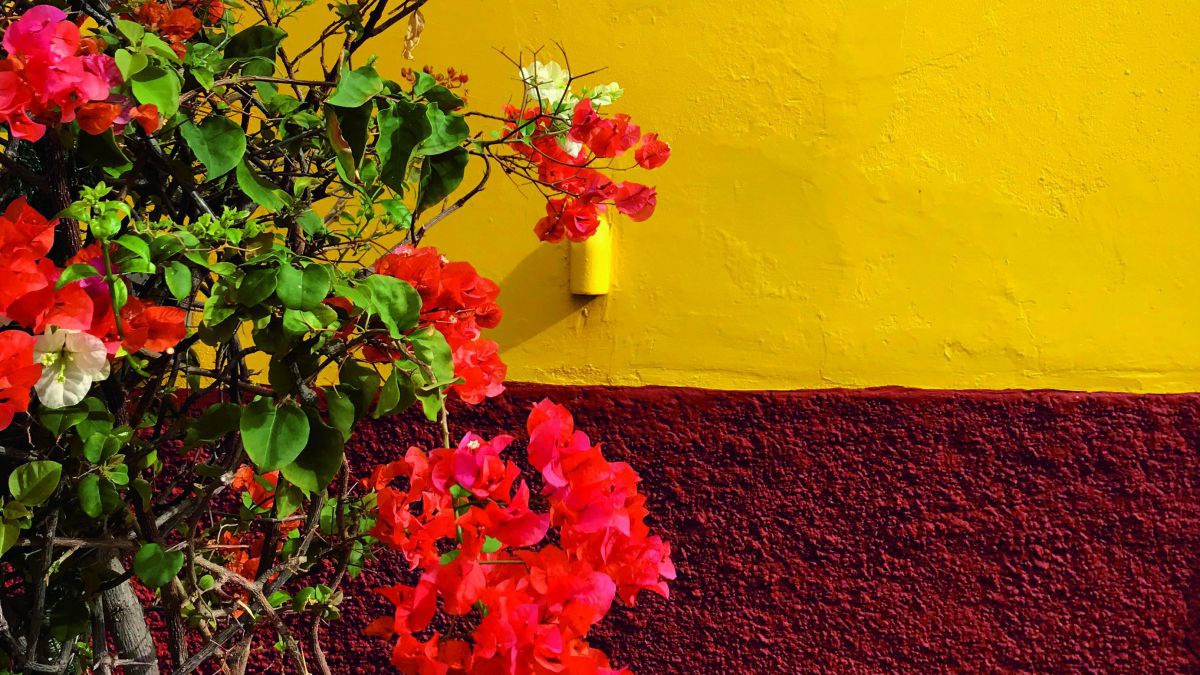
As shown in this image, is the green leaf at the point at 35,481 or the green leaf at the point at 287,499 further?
the green leaf at the point at 287,499

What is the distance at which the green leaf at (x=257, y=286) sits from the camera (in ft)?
3.02

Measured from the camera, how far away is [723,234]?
2123 millimetres

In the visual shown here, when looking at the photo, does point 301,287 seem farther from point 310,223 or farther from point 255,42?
point 255,42

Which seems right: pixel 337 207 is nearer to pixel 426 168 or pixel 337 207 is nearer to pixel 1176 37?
pixel 426 168

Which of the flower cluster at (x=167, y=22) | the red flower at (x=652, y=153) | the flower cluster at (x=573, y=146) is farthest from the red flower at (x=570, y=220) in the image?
the flower cluster at (x=167, y=22)

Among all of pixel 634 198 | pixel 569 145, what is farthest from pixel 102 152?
pixel 634 198

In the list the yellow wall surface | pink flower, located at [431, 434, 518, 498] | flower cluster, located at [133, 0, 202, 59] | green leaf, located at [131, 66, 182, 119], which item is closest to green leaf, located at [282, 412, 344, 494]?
pink flower, located at [431, 434, 518, 498]

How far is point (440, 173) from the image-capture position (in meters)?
1.14

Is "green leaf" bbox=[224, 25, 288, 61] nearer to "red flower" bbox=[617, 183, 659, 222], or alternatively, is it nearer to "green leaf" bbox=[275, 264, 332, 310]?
"green leaf" bbox=[275, 264, 332, 310]

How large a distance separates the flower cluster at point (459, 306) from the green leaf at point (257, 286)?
0.15 m

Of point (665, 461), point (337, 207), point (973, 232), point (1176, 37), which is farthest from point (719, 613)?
point (1176, 37)

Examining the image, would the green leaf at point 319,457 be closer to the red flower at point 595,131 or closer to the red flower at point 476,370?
the red flower at point 476,370

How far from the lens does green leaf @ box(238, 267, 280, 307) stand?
3.02ft

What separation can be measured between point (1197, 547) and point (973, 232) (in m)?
0.76
